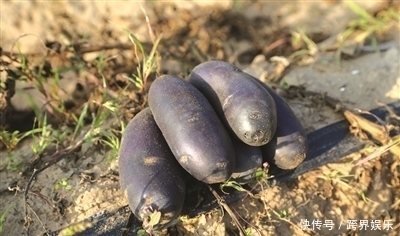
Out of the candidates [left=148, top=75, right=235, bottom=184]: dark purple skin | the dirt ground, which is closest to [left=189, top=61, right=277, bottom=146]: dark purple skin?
[left=148, top=75, right=235, bottom=184]: dark purple skin

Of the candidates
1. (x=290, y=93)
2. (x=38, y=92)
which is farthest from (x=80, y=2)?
(x=290, y=93)

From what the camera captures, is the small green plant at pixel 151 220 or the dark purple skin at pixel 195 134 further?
the dark purple skin at pixel 195 134

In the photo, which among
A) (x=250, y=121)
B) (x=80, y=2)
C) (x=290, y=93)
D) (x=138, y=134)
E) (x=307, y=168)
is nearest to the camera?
(x=250, y=121)

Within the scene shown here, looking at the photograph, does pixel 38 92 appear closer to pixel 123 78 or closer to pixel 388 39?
pixel 123 78

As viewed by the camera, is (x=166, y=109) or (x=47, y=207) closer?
(x=166, y=109)

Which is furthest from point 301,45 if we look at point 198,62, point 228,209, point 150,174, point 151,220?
point 151,220

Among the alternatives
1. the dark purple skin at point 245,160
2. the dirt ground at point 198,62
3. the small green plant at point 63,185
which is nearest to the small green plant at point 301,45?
the dirt ground at point 198,62

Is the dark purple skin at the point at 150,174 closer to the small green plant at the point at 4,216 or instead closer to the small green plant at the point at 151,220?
the small green plant at the point at 151,220
